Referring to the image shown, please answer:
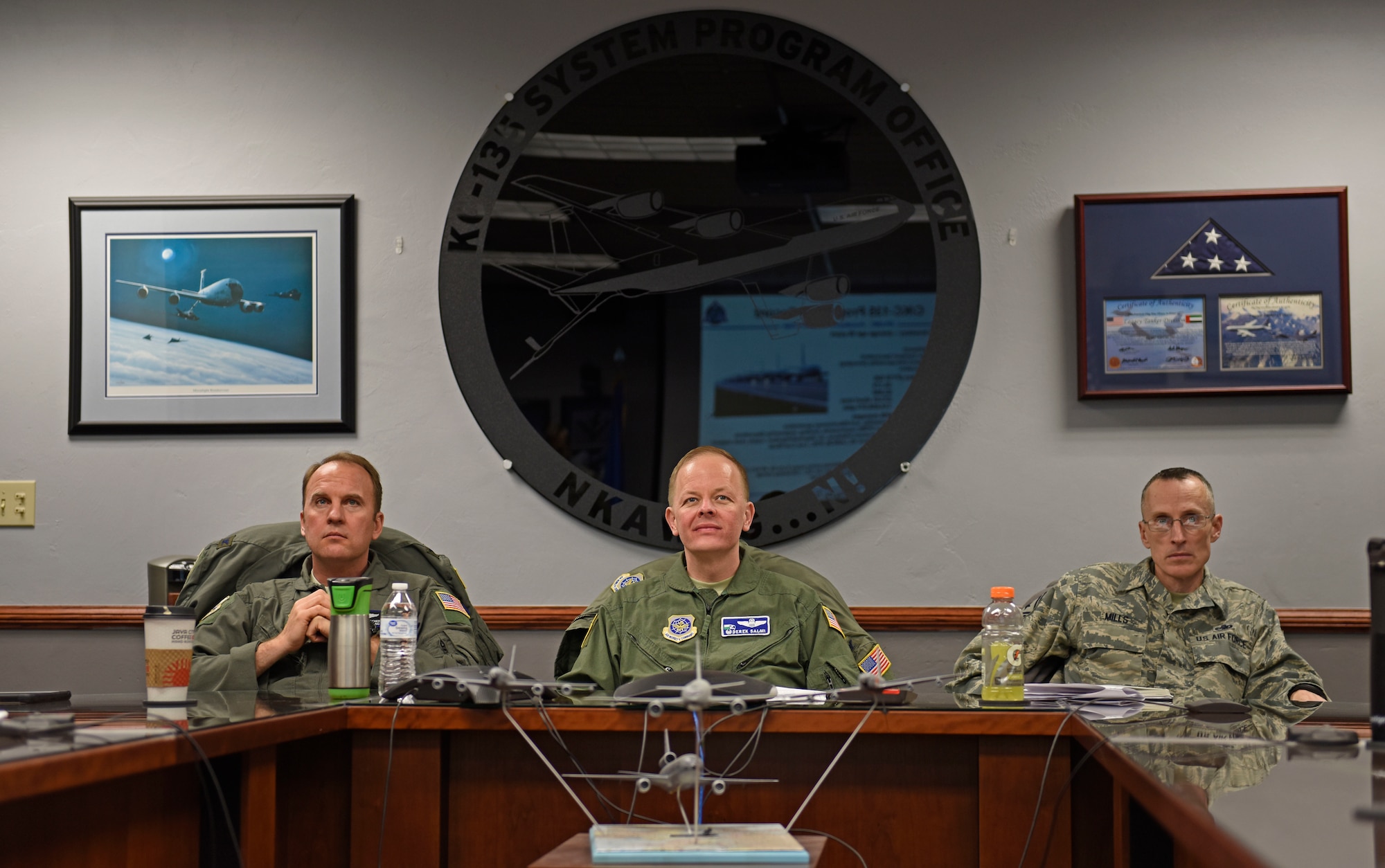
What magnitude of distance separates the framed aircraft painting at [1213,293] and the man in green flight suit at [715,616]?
45.6 inches

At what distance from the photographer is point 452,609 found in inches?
101

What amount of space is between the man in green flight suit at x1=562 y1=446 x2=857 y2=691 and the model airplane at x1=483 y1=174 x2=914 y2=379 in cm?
86

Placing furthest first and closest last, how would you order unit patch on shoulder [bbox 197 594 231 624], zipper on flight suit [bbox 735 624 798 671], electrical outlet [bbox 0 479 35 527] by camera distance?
1. electrical outlet [bbox 0 479 35 527]
2. unit patch on shoulder [bbox 197 594 231 624]
3. zipper on flight suit [bbox 735 624 798 671]

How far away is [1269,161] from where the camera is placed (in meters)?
3.17

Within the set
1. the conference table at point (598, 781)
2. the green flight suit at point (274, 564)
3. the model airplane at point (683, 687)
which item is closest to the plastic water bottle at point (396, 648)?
the conference table at point (598, 781)

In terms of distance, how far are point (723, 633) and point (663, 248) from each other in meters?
1.28

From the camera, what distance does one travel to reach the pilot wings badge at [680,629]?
7.93 ft

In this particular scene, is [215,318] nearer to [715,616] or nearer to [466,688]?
[715,616]

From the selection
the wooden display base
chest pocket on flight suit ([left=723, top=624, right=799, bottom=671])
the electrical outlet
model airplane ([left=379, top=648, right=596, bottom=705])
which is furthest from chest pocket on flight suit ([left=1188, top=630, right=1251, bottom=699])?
the electrical outlet

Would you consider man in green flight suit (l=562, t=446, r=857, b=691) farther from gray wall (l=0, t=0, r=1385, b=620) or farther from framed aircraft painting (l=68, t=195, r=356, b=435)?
framed aircraft painting (l=68, t=195, r=356, b=435)

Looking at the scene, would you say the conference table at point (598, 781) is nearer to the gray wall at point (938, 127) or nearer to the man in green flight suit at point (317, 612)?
the man in green flight suit at point (317, 612)

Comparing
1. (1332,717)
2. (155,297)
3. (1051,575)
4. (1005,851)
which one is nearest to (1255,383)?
(1051,575)

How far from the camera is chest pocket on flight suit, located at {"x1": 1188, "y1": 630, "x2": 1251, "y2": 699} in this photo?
2.59 metres

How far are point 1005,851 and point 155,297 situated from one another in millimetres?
2743
